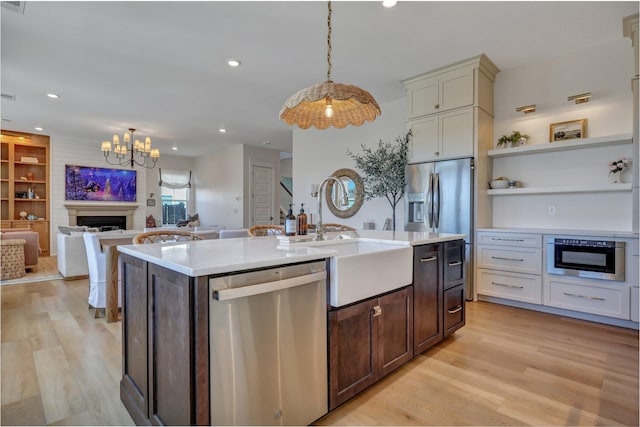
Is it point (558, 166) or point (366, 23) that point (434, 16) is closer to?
point (366, 23)

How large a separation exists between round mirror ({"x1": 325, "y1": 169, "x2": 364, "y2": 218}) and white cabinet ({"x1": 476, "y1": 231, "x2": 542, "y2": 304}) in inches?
88.0

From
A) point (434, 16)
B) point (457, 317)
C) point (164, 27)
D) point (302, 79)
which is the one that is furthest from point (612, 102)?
point (164, 27)

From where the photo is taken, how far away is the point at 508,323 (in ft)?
10.2

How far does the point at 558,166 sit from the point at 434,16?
7.58 feet

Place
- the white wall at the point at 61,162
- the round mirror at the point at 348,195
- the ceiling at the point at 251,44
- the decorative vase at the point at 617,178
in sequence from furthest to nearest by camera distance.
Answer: the white wall at the point at 61,162, the round mirror at the point at 348,195, the decorative vase at the point at 617,178, the ceiling at the point at 251,44

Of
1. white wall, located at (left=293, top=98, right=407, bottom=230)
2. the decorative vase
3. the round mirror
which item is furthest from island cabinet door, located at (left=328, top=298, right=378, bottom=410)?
the round mirror

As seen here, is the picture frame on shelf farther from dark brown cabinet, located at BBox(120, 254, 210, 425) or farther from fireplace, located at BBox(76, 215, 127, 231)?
fireplace, located at BBox(76, 215, 127, 231)

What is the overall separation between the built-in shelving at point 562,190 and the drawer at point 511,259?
707 mm

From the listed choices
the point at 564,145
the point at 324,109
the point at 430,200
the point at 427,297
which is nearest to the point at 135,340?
the point at 427,297

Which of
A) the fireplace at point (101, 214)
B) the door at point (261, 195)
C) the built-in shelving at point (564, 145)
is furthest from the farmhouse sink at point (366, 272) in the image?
the fireplace at point (101, 214)

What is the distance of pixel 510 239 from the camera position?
3.57 m

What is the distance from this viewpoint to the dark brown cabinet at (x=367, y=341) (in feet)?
5.35

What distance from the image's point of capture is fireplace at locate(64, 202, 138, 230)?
7914 millimetres

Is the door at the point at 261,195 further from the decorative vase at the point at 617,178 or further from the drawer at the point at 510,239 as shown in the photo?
the decorative vase at the point at 617,178
